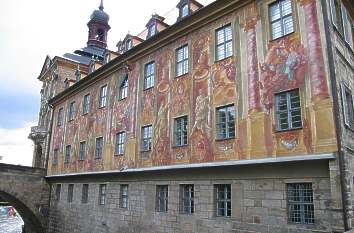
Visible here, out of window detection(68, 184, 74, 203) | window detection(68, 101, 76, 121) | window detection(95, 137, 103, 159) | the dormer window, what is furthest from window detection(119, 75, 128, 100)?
window detection(68, 184, 74, 203)

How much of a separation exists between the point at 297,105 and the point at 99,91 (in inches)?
478

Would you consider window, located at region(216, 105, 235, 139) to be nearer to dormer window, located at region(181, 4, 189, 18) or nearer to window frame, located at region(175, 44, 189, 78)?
window frame, located at region(175, 44, 189, 78)

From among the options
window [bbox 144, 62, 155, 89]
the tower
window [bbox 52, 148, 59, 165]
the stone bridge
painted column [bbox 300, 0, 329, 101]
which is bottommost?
the stone bridge

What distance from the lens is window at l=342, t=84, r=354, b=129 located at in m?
9.27

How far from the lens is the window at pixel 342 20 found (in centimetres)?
1040

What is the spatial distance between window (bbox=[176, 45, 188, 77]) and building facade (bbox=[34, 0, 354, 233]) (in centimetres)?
5

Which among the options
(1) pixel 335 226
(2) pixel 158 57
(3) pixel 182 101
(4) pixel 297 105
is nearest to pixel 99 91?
(2) pixel 158 57

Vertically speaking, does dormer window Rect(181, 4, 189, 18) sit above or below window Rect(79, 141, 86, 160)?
above

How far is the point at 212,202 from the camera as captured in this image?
35.5ft

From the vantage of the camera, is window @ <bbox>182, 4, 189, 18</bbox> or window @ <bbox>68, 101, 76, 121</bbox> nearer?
window @ <bbox>182, 4, 189, 18</bbox>

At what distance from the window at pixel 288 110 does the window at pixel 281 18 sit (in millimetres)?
1918

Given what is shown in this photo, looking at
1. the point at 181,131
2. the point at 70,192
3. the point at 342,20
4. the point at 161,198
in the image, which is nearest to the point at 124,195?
the point at 161,198

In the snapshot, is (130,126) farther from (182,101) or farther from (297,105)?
(297,105)

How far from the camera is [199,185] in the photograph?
37.5ft
